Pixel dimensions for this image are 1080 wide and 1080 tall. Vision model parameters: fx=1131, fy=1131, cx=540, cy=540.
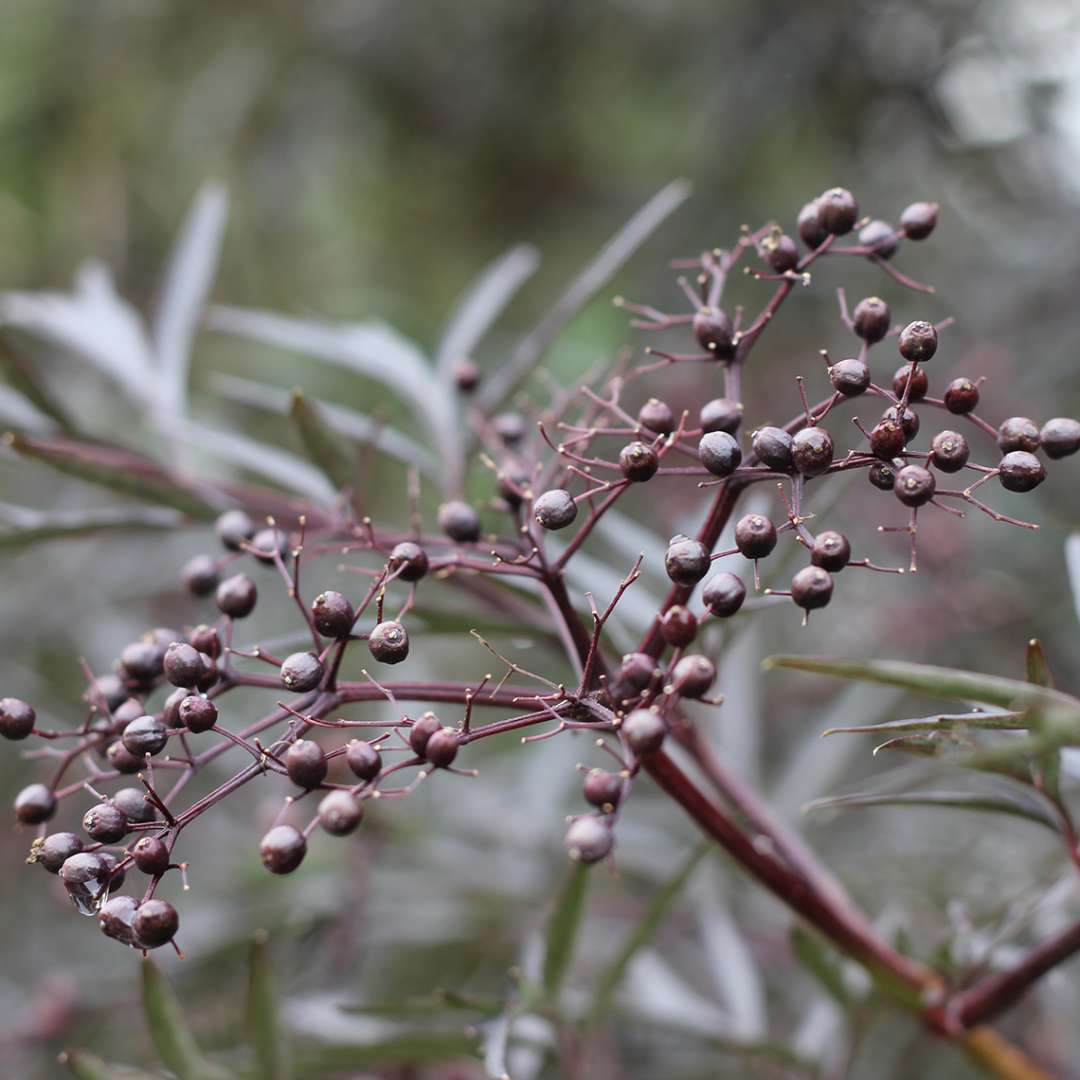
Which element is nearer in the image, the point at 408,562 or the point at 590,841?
the point at 590,841

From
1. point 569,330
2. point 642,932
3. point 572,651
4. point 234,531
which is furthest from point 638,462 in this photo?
point 569,330

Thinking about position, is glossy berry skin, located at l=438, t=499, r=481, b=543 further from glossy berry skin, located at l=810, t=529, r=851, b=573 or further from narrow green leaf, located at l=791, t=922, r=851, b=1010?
narrow green leaf, located at l=791, t=922, r=851, b=1010

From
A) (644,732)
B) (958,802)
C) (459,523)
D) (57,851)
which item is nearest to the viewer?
(644,732)

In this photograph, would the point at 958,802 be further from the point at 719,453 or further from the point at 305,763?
the point at 305,763

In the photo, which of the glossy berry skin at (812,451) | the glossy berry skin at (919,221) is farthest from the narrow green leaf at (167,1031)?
the glossy berry skin at (919,221)

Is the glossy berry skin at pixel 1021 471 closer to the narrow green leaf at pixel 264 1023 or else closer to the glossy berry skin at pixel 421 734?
the glossy berry skin at pixel 421 734

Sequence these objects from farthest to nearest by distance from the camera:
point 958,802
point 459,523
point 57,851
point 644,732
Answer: point 459,523 → point 958,802 → point 57,851 → point 644,732

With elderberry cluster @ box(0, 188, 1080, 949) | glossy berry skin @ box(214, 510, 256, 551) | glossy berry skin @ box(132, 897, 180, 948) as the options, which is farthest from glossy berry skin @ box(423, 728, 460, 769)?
glossy berry skin @ box(214, 510, 256, 551)

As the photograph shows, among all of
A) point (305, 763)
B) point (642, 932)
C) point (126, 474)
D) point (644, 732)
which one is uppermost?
point (644, 732)
